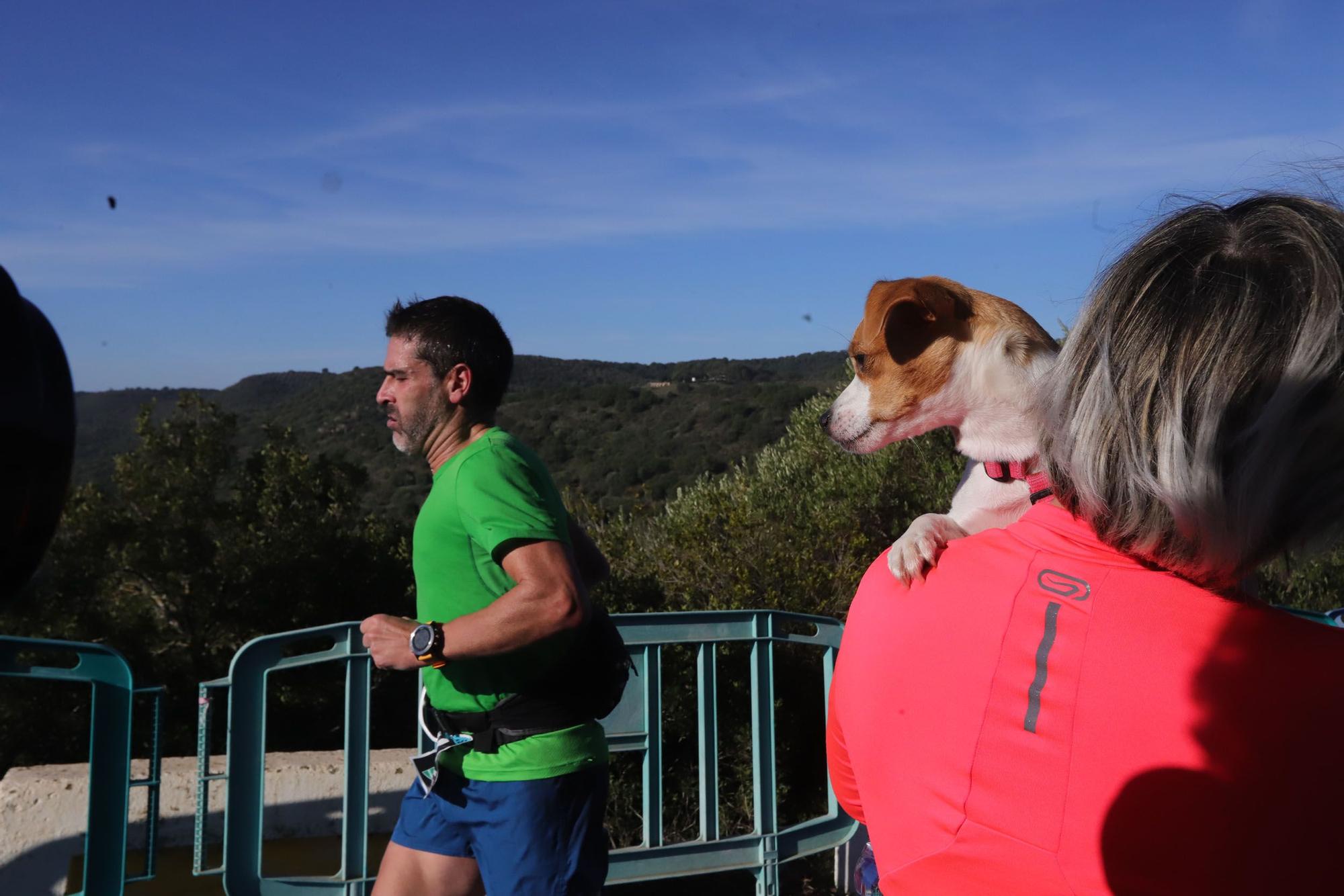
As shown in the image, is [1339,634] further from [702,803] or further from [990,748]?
[702,803]

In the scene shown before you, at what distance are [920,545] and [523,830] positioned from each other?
1.38 meters

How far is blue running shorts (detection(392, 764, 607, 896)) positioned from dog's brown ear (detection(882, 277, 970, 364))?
1530 millimetres

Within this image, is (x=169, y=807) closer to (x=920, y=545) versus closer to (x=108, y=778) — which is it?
(x=108, y=778)

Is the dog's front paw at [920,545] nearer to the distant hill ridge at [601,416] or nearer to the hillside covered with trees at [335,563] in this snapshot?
the hillside covered with trees at [335,563]

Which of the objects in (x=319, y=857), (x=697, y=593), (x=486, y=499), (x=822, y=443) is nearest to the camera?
(x=486, y=499)

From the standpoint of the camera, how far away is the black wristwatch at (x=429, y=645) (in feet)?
9.26

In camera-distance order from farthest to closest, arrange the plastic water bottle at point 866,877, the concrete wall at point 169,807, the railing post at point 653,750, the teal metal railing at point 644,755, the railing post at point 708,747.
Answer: the concrete wall at point 169,807 → the railing post at point 708,747 → the railing post at point 653,750 → the teal metal railing at point 644,755 → the plastic water bottle at point 866,877

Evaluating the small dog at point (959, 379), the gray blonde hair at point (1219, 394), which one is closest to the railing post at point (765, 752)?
the small dog at point (959, 379)

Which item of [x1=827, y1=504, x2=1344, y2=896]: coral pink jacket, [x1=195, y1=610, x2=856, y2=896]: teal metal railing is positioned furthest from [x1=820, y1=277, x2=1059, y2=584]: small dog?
[x1=827, y1=504, x2=1344, y2=896]: coral pink jacket

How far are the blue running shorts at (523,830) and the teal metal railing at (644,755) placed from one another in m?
1.26

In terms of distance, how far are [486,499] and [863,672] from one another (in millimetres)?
1735

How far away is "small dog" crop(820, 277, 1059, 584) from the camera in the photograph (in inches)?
120

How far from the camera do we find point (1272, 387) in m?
0.95

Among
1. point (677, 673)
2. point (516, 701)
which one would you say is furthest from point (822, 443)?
point (516, 701)
